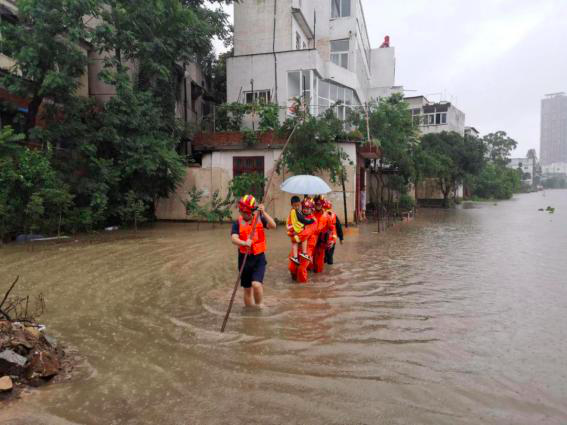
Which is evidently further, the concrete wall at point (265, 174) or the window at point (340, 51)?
the window at point (340, 51)

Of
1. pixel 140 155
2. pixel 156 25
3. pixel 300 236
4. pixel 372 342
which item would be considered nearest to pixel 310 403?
pixel 372 342

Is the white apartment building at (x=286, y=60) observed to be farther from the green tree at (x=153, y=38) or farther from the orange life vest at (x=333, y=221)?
the orange life vest at (x=333, y=221)

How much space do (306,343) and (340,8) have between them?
25.5m

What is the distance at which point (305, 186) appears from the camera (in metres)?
9.60

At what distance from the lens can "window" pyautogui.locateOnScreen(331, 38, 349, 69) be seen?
83.4 feet

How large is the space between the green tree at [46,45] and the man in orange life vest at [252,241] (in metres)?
9.23

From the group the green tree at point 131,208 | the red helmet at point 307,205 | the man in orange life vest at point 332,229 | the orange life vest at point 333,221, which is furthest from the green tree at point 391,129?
the red helmet at point 307,205

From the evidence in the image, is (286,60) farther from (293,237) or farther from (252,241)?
(252,241)

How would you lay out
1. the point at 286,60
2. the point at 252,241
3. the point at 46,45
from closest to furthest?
1. the point at 252,241
2. the point at 46,45
3. the point at 286,60

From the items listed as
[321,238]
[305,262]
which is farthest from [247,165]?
[305,262]

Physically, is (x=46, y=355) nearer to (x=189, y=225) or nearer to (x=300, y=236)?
(x=300, y=236)

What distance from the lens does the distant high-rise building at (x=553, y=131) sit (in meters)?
157

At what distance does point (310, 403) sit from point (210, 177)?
15.6 m

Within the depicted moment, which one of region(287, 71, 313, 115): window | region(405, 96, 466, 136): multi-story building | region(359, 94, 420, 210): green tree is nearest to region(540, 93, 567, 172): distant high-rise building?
region(405, 96, 466, 136): multi-story building
